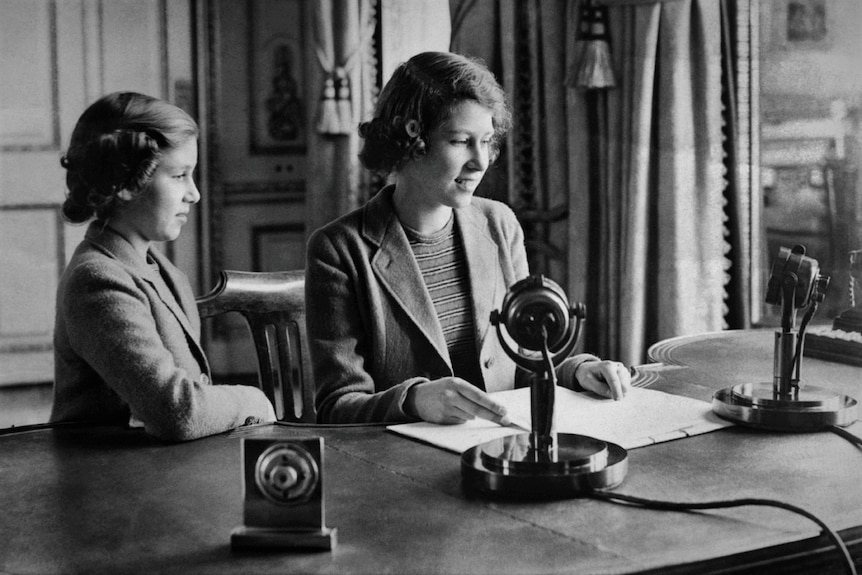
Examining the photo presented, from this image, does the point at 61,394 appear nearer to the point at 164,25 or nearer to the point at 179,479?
the point at 179,479

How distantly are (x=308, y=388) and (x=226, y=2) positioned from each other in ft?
6.34

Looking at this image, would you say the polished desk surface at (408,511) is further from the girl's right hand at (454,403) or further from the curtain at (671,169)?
the curtain at (671,169)

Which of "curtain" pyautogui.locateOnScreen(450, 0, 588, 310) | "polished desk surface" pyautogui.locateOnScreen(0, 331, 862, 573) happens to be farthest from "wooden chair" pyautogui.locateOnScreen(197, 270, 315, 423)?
"curtain" pyautogui.locateOnScreen(450, 0, 588, 310)

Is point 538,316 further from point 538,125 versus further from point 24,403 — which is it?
point 24,403

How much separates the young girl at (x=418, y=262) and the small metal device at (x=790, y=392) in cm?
33

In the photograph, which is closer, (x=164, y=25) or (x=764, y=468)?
(x=764, y=468)

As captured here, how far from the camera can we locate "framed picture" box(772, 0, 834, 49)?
3.25 metres

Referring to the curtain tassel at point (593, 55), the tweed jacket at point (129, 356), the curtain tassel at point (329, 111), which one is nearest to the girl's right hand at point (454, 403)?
the tweed jacket at point (129, 356)

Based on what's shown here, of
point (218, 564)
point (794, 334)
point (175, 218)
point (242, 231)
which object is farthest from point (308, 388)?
point (218, 564)

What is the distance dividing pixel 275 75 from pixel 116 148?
367 cm

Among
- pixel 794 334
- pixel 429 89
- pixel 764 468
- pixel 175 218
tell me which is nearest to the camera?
pixel 764 468

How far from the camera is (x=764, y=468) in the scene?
60.6 inches

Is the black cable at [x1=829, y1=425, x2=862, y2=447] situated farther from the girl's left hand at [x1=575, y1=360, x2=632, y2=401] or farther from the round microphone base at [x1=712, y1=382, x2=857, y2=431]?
the girl's left hand at [x1=575, y1=360, x2=632, y2=401]

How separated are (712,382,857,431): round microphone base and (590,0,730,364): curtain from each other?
1602 mm
